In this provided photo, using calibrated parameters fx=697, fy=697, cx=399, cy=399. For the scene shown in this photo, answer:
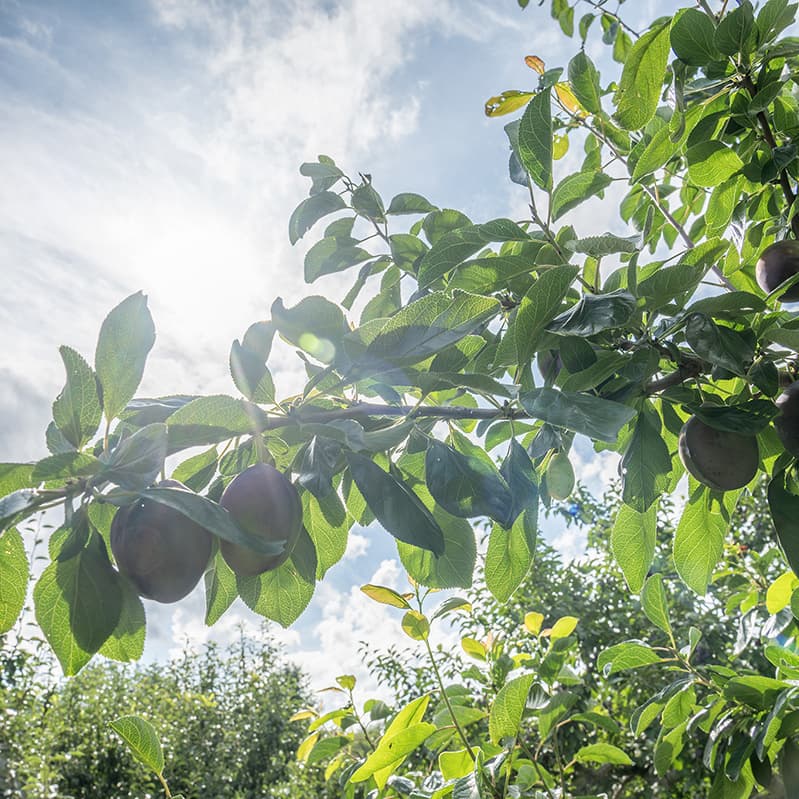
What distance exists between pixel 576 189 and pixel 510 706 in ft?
2.72

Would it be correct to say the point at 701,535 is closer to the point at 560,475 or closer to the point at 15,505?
the point at 560,475

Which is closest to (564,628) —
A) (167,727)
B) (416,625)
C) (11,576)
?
(416,625)

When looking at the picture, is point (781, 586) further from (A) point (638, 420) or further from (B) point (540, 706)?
(A) point (638, 420)

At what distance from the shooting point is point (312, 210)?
4.09 feet

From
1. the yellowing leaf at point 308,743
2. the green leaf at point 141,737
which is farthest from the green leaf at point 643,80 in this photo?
the yellowing leaf at point 308,743

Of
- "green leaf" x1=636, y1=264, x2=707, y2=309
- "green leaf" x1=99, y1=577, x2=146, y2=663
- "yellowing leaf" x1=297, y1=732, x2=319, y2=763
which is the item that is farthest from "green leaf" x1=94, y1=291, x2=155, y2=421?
"yellowing leaf" x1=297, y1=732, x2=319, y2=763

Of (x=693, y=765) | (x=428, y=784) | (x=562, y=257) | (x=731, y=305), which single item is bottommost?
(x=693, y=765)

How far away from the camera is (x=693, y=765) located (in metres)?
4.20

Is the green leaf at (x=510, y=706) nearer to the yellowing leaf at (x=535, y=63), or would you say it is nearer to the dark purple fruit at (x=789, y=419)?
the dark purple fruit at (x=789, y=419)

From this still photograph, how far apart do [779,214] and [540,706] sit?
1.02m

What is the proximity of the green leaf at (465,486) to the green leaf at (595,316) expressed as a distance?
0.15m

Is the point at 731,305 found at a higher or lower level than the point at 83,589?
higher

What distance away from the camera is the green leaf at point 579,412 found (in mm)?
577

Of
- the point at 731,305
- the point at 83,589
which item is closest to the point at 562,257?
the point at 731,305
